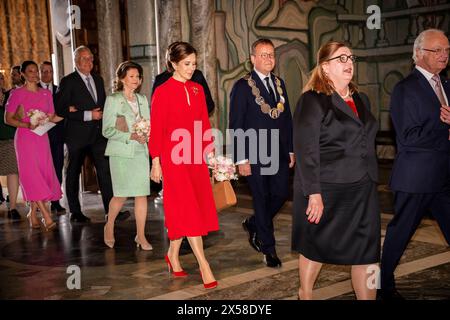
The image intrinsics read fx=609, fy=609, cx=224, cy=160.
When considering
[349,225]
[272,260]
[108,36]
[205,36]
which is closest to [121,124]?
[272,260]

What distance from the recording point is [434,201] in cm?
441

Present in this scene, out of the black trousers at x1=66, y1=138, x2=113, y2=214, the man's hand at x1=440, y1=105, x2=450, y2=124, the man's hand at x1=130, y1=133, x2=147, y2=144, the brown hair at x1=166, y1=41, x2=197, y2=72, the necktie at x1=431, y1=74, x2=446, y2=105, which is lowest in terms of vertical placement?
the black trousers at x1=66, y1=138, x2=113, y2=214

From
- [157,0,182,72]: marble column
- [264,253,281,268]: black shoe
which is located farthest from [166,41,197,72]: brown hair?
[157,0,182,72]: marble column

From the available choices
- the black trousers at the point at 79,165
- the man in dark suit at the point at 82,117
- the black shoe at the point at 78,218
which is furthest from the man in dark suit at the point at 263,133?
the black shoe at the point at 78,218

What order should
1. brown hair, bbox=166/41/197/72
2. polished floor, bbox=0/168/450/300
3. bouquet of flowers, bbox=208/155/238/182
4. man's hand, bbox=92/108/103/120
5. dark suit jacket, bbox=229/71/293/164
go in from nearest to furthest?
polished floor, bbox=0/168/450/300 → brown hair, bbox=166/41/197/72 → bouquet of flowers, bbox=208/155/238/182 → dark suit jacket, bbox=229/71/293/164 → man's hand, bbox=92/108/103/120

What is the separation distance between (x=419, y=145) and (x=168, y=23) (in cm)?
600

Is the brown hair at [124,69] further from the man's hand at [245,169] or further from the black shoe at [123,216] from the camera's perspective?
the black shoe at [123,216]

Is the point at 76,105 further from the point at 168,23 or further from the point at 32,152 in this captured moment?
the point at 168,23

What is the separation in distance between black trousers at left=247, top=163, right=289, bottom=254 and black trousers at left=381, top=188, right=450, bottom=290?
1.22 m

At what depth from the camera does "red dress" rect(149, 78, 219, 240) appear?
4.84 meters

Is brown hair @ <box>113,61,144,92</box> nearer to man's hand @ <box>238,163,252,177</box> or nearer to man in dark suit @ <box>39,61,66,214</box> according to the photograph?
man's hand @ <box>238,163,252,177</box>

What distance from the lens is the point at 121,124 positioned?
6.12 meters

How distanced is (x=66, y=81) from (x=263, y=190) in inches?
148
